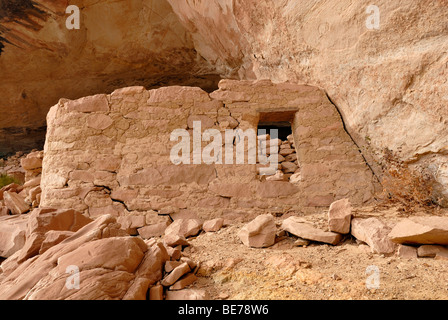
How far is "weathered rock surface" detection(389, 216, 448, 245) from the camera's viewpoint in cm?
153

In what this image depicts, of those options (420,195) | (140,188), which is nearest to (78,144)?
(140,188)

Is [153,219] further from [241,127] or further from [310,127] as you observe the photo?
[310,127]

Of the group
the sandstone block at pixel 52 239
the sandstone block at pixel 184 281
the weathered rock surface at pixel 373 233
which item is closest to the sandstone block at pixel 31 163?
the sandstone block at pixel 52 239

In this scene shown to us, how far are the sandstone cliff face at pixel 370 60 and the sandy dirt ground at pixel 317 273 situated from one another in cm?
82

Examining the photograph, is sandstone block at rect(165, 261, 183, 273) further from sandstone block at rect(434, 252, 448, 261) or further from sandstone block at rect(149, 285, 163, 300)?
sandstone block at rect(434, 252, 448, 261)

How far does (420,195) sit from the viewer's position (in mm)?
2184

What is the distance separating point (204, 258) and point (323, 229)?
0.88m

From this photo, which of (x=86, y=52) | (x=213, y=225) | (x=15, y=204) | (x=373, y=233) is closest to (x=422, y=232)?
(x=373, y=233)

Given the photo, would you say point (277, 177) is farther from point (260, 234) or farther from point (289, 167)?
point (260, 234)

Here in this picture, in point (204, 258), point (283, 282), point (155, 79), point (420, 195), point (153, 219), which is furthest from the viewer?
point (155, 79)

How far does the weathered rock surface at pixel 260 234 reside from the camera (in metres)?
1.98

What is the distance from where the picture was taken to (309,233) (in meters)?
1.99

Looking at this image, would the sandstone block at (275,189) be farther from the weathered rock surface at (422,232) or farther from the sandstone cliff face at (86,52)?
the sandstone cliff face at (86,52)

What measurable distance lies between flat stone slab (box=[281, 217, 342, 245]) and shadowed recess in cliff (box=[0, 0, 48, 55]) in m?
4.76
